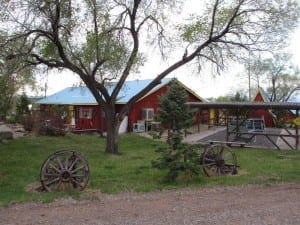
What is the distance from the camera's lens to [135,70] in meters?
17.7

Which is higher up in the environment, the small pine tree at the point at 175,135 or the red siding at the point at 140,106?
the red siding at the point at 140,106

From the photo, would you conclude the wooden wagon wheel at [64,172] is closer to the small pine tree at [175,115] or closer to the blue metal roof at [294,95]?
the small pine tree at [175,115]

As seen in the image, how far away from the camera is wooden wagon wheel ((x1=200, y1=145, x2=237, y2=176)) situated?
12336 mm

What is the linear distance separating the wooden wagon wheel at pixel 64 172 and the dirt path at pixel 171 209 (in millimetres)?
742

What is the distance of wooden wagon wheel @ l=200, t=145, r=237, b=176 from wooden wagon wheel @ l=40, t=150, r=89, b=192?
3829 mm

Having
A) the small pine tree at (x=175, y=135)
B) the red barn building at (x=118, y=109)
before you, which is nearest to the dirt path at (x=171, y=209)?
the small pine tree at (x=175, y=135)

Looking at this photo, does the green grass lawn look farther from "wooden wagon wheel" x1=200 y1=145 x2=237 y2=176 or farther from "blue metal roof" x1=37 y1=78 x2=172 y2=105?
"blue metal roof" x1=37 y1=78 x2=172 y2=105

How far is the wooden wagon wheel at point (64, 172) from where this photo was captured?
9.83 meters

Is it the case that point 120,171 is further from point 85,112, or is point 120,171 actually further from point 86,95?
point 86,95

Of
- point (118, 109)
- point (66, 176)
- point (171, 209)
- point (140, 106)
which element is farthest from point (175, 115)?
point (140, 106)

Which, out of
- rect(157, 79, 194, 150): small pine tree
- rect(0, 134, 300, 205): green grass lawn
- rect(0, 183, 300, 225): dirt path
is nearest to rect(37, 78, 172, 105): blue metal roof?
rect(0, 134, 300, 205): green grass lawn

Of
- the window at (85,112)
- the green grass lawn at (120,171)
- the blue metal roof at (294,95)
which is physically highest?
the blue metal roof at (294,95)

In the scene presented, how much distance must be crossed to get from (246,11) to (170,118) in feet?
24.0

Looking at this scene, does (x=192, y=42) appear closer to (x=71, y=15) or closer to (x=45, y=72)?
(x=71, y=15)
